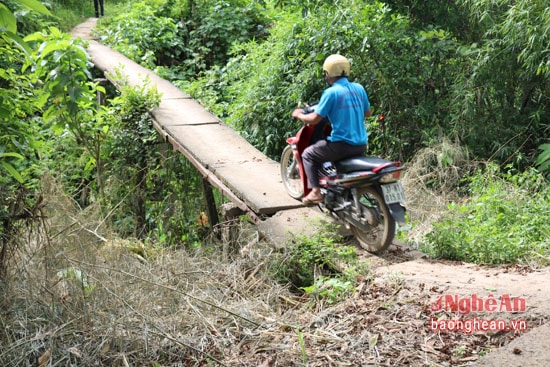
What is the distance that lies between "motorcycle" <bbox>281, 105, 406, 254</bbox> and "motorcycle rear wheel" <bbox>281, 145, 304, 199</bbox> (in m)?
0.26

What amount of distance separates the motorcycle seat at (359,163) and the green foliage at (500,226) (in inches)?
33.9

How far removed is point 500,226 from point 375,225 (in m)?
1.29

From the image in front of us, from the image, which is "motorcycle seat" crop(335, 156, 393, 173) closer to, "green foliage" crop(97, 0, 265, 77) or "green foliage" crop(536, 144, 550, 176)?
"green foliage" crop(536, 144, 550, 176)

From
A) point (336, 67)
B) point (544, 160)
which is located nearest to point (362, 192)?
point (336, 67)

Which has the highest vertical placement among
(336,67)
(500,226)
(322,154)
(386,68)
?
(336,67)

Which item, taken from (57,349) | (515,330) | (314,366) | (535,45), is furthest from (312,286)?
(535,45)

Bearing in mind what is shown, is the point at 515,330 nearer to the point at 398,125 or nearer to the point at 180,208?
the point at 398,125

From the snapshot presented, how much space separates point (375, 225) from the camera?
535cm

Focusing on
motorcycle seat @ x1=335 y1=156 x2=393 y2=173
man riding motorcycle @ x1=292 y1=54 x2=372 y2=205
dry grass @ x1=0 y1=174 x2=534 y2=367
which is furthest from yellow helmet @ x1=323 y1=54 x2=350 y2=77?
dry grass @ x1=0 y1=174 x2=534 y2=367

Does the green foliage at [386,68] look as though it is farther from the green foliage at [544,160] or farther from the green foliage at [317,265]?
the green foliage at [317,265]

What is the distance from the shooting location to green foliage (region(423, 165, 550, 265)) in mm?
5242

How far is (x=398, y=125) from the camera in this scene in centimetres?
867

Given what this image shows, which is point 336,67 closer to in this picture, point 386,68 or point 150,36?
point 386,68

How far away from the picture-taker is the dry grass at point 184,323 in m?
4.03
